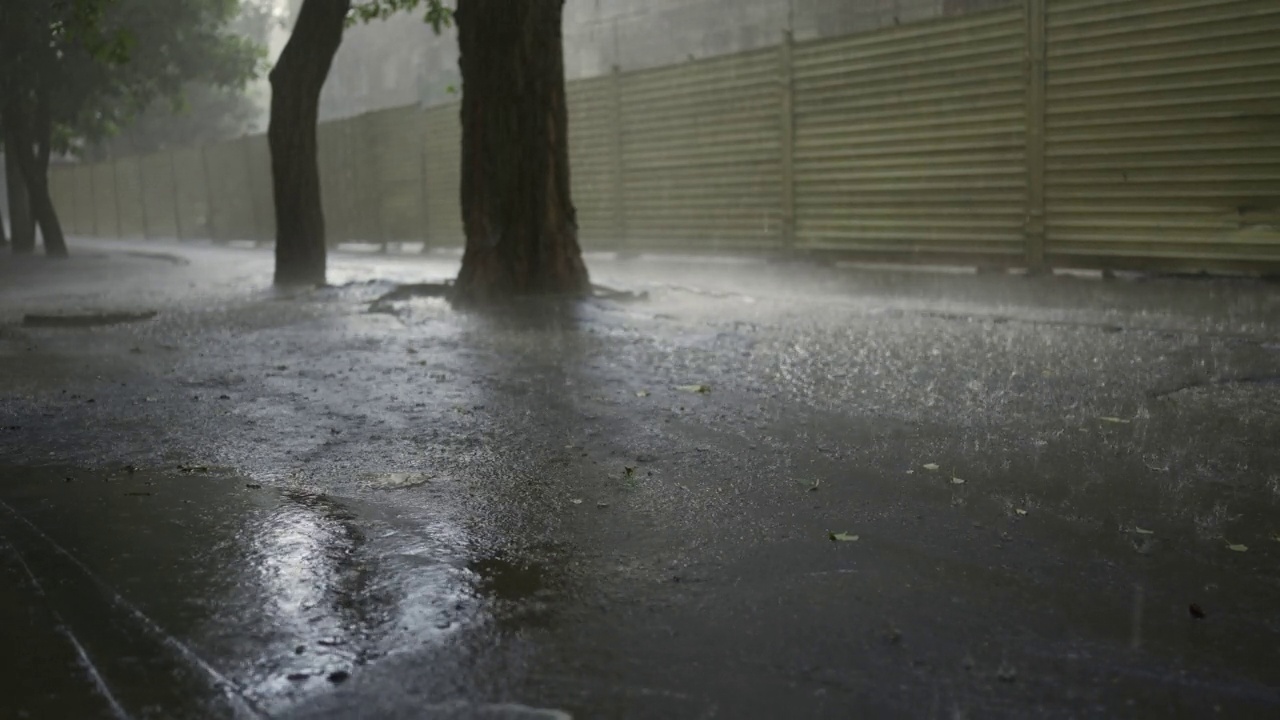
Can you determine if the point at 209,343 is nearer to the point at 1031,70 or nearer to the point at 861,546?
the point at 861,546

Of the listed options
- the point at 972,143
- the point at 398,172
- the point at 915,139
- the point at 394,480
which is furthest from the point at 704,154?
the point at 394,480

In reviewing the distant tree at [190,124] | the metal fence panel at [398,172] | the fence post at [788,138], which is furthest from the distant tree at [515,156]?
the distant tree at [190,124]

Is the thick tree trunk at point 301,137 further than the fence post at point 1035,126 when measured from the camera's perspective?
Yes

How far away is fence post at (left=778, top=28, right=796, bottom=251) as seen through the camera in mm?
12977

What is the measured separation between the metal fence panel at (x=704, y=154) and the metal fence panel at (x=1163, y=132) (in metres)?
3.81

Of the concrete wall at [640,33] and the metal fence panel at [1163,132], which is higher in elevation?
the concrete wall at [640,33]

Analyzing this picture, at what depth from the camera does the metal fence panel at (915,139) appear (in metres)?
10.7

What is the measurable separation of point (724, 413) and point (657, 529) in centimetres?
165

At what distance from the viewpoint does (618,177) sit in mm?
15703

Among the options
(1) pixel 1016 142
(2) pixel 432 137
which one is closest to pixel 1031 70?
(1) pixel 1016 142

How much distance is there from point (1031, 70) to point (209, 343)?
7.42 meters

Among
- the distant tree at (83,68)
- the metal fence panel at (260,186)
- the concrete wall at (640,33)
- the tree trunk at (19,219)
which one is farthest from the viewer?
the metal fence panel at (260,186)

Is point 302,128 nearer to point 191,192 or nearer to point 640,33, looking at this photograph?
point 640,33

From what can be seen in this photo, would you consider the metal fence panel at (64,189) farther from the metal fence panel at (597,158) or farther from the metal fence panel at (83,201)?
the metal fence panel at (597,158)
